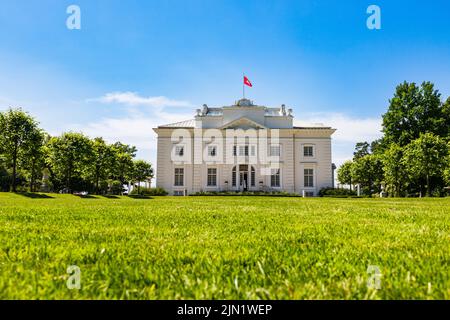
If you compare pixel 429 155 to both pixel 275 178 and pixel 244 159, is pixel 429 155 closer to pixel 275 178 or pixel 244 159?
pixel 275 178

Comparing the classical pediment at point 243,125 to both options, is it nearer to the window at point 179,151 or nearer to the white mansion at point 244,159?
the white mansion at point 244,159

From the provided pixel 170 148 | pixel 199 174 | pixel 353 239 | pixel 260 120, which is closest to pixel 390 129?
pixel 260 120

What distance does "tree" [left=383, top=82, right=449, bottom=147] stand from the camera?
46.0 meters

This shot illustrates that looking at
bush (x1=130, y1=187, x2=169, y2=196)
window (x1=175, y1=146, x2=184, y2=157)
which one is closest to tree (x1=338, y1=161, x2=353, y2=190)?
window (x1=175, y1=146, x2=184, y2=157)

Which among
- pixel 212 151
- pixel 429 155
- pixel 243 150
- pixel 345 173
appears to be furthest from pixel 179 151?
pixel 345 173

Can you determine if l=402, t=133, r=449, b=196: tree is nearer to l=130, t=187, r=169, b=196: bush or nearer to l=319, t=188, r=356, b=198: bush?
l=319, t=188, r=356, b=198: bush

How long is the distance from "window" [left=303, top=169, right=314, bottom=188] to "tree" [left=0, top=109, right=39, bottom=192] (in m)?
33.8

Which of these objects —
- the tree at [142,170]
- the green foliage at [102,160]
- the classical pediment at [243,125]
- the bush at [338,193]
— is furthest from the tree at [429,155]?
the tree at [142,170]

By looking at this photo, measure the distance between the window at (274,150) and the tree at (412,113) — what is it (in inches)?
647

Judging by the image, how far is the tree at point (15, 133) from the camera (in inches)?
1187

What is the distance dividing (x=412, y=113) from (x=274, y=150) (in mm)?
20668

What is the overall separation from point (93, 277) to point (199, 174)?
142ft
